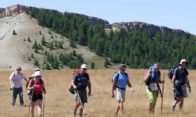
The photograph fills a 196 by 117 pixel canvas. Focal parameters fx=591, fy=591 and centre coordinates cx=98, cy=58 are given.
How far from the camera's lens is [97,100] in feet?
98.9

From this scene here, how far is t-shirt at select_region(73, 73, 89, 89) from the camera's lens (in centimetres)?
1838

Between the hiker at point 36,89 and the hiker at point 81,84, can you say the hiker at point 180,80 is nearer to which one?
the hiker at point 81,84

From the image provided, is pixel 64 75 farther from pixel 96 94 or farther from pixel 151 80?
pixel 151 80

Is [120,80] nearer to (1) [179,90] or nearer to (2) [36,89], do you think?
(1) [179,90]

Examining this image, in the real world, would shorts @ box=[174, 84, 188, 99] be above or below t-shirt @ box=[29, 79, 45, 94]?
below

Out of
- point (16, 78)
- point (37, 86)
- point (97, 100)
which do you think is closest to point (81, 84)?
point (37, 86)

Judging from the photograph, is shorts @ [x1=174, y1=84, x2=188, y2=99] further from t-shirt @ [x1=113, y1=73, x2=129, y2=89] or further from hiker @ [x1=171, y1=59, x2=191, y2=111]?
t-shirt @ [x1=113, y1=73, x2=129, y2=89]

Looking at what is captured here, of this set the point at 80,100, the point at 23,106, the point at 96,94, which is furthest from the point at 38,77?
the point at 96,94

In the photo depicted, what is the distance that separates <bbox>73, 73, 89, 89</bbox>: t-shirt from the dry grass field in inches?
62.5

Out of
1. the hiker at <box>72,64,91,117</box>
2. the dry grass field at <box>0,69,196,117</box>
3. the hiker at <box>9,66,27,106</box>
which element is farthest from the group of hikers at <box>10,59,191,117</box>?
the hiker at <box>9,66,27,106</box>

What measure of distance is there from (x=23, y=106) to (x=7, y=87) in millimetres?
14821

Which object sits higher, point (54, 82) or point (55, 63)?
point (54, 82)

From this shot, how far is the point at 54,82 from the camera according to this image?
145 feet

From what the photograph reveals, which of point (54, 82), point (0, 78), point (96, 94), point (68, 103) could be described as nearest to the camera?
point (68, 103)
